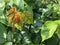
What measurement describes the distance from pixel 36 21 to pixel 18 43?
0.19 m

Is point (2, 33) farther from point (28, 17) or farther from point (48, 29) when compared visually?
point (48, 29)

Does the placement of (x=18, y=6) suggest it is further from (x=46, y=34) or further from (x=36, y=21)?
(x=46, y=34)

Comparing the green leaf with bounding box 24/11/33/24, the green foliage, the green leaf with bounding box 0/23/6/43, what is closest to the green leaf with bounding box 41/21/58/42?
the green foliage

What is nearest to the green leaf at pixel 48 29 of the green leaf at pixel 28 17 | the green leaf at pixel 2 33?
the green leaf at pixel 28 17

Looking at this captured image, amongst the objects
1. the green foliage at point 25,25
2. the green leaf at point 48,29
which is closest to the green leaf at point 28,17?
the green foliage at point 25,25

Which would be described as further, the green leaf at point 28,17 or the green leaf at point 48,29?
the green leaf at point 28,17

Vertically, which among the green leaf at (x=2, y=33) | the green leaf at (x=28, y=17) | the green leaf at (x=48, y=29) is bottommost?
the green leaf at (x=2, y=33)

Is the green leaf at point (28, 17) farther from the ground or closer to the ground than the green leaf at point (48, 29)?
farther from the ground

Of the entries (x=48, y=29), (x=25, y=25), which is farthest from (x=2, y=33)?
(x=48, y=29)

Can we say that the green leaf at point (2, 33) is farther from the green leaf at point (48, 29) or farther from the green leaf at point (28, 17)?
the green leaf at point (48, 29)

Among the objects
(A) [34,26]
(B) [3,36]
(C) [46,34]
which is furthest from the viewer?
(A) [34,26]

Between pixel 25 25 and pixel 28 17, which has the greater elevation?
pixel 28 17

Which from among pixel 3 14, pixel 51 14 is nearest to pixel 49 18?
pixel 51 14

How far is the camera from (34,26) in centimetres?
136
